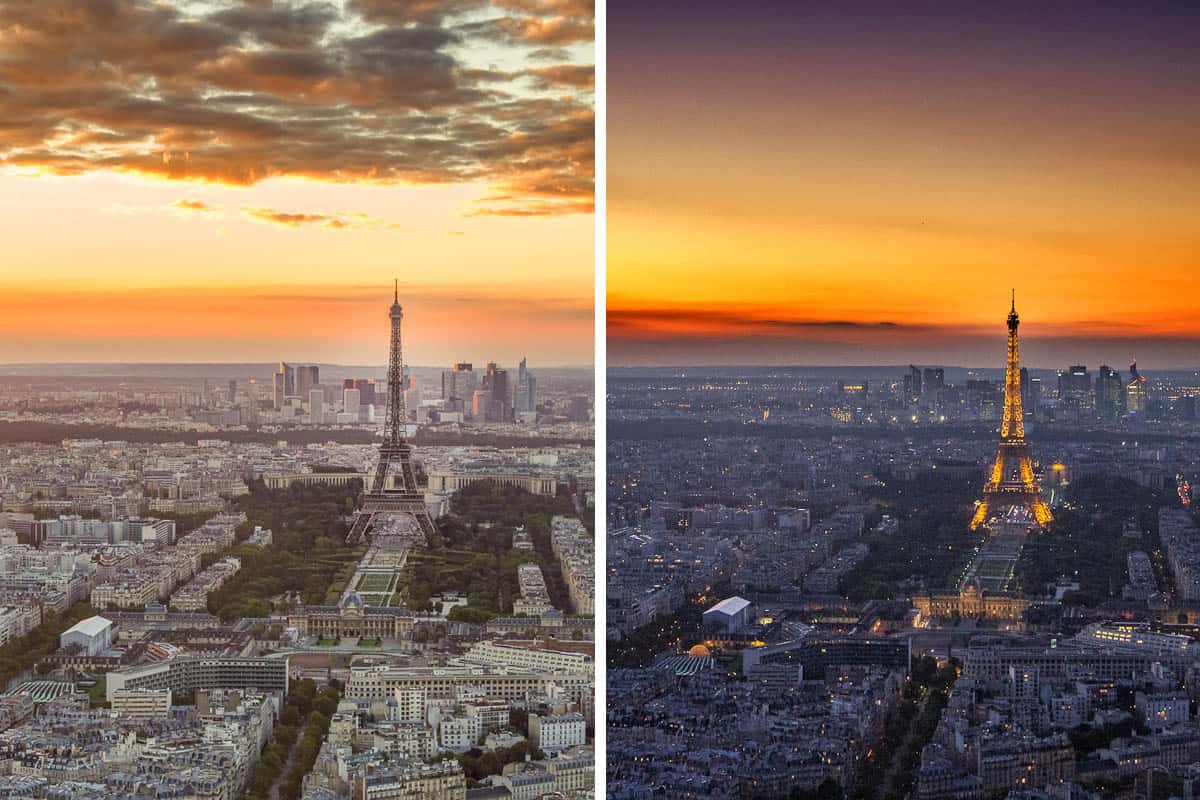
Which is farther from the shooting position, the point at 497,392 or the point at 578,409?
the point at 497,392

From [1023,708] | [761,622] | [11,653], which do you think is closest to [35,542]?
[11,653]

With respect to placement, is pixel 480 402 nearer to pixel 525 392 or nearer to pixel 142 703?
pixel 525 392

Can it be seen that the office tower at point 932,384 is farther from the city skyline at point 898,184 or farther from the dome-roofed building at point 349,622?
the dome-roofed building at point 349,622

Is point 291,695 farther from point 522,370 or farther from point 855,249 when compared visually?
point 855,249

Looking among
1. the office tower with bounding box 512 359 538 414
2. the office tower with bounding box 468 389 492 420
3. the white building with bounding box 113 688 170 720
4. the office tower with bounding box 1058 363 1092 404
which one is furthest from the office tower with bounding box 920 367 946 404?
the white building with bounding box 113 688 170 720

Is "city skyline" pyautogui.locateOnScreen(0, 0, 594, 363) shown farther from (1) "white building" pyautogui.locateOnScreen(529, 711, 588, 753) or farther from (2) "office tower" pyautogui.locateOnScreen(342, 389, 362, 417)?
(1) "white building" pyautogui.locateOnScreen(529, 711, 588, 753)

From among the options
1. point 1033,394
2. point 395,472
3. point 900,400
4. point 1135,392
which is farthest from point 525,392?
point 1135,392
